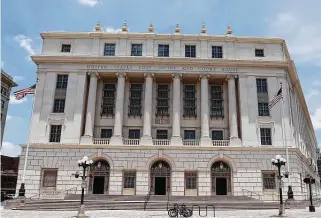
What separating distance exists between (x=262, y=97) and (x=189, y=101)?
889cm

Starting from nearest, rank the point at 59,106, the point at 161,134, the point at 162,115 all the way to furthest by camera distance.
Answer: the point at 59,106 < the point at 161,134 < the point at 162,115

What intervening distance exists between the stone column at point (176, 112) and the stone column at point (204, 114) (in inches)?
107

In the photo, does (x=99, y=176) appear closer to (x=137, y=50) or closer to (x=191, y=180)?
(x=191, y=180)

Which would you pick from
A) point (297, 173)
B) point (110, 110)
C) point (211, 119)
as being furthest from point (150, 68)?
point (297, 173)

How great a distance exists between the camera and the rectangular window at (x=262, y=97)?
38375mm

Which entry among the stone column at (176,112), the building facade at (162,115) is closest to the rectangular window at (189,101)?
the building facade at (162,115)

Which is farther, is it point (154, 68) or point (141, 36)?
point (141, 36)

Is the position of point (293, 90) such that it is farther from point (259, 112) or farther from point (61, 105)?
point (61, 105)

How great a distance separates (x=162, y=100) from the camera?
133ft

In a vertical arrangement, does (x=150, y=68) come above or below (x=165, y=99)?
above

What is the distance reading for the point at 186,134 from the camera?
1543 inches

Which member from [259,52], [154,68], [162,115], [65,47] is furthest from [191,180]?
[65,47]

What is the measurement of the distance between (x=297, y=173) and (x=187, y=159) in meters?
12.3

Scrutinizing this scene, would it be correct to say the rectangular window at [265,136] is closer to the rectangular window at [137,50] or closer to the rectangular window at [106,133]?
the rectangular window at [137,50]
